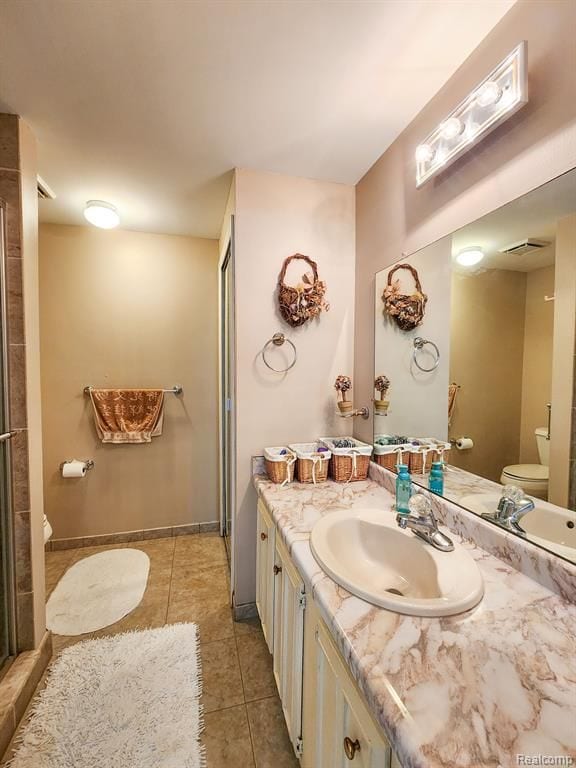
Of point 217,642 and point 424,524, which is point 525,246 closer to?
point 424,524

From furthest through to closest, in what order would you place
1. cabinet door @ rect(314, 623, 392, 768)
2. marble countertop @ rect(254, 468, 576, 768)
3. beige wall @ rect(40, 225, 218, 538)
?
beige wall @ rect(40, 225, 218, 538), cabinet door @ rect(314, 623, 392, 768), marble countertop @ rect(254, 468, 576, 768)

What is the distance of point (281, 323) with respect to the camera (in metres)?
1.75

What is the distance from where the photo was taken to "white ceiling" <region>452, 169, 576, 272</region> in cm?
84

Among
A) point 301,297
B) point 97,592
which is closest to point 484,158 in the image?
point 301,297

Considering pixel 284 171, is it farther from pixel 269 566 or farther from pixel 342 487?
pixel 269 566

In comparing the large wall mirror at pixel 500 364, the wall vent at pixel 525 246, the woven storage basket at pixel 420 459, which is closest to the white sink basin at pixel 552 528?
the large wall mirror at pixel 500 364

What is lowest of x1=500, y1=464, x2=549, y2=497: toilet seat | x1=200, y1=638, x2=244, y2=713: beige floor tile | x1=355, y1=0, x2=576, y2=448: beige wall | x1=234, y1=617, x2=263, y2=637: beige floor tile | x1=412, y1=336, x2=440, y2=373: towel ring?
x1=234, y1=617, x2=263, y2=637: beige floor tile

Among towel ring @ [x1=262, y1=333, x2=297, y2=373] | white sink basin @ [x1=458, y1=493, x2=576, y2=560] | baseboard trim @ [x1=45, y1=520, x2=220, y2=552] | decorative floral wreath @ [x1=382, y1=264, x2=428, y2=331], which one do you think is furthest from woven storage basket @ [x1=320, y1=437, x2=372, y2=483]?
baseboard trim @ [x1=45, y1=520, x2=220, y2=552]

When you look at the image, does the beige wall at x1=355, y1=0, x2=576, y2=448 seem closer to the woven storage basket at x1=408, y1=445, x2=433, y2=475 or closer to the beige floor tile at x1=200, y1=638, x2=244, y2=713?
the woven storage basket at x1=408, y1=445, x2=433, y2=475

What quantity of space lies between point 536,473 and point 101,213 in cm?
255

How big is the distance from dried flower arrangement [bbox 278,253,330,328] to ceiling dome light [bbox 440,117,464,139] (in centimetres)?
78

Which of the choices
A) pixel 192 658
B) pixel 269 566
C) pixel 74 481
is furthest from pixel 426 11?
pixel 74 481

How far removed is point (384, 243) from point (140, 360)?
77.7 inches

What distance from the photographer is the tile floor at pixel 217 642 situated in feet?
3.86
